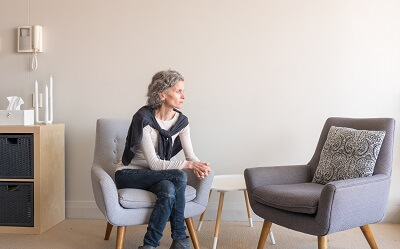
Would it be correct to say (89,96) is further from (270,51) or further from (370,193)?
(370,193)

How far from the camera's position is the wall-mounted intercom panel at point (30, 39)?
12.1ft

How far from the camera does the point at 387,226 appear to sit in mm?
3494

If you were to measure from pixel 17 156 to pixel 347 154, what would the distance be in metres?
2.17

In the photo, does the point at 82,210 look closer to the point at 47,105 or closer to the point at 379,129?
the point at 47,105

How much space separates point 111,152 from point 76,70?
2.91 feet

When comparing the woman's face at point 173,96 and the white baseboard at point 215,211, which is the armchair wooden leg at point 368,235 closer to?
the white baseboard at point 215,211

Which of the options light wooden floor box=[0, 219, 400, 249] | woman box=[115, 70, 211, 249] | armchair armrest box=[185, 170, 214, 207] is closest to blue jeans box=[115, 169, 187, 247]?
woman box=[115, 70, 211, 249]

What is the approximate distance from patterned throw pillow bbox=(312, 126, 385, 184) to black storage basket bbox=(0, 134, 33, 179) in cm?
191

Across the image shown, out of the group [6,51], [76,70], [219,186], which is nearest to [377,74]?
[219,186]

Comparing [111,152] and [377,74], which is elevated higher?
[377,74]

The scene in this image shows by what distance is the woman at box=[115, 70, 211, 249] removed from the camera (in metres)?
2.60

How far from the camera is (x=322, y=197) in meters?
2.39

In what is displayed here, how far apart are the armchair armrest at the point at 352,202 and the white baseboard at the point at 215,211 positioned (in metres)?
0.98

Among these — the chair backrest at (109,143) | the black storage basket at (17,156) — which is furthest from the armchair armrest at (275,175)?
the black storage basket at (17,156)
